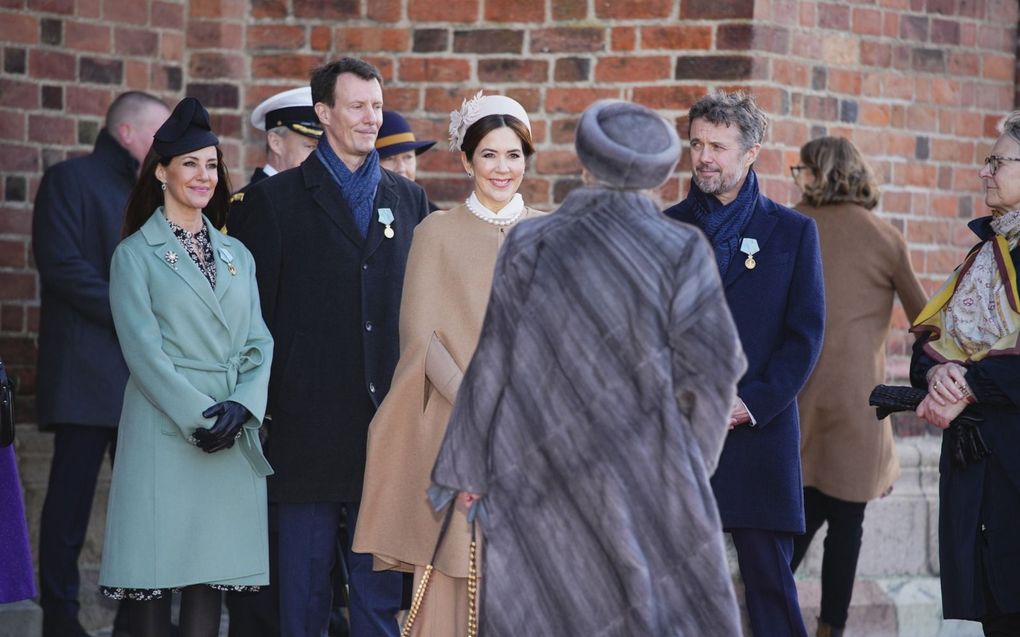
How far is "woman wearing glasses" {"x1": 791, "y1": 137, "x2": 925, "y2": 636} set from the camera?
6.38m

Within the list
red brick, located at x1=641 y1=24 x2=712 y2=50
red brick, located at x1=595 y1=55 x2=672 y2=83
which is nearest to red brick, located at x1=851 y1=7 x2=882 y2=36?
red brick, located at x1=641 y1=24 x2=712 y2=50

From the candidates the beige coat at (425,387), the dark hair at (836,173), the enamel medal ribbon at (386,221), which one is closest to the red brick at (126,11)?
the enamel medal ribbon at (386,221)

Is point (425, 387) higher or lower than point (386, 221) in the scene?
lower

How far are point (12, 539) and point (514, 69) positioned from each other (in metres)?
2.88

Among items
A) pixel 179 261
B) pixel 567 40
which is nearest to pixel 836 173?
pixel 567 40

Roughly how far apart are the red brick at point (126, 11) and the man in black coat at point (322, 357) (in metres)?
1.85

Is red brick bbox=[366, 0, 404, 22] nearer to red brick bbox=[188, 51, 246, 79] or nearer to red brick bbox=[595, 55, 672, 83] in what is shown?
red brick bbox=[188, 51, 246, 79]

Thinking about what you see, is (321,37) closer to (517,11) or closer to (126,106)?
(517,11)

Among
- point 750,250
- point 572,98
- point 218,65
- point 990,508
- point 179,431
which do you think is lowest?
point 990,508

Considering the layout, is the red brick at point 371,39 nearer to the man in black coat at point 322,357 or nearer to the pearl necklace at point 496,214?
the man in black coat at point 322,357

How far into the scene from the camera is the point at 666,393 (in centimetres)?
382

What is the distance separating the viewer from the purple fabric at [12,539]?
4.98 meters

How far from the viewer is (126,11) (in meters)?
6.84

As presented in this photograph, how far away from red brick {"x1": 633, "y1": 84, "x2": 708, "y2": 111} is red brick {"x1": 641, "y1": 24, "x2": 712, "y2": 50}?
0.16m
